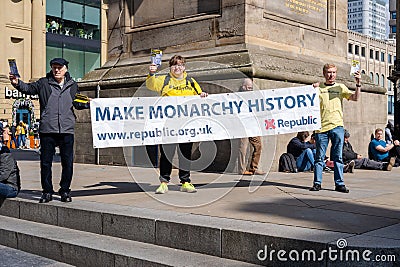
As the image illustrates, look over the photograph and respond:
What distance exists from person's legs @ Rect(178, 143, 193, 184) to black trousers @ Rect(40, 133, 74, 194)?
5.05 feet

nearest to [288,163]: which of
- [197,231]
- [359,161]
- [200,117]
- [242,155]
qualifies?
[242,155]

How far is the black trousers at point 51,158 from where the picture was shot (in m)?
7.10

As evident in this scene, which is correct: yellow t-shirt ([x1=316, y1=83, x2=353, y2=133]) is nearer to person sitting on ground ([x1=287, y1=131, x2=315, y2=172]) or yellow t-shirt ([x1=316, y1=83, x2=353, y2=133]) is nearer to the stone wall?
the stone wall

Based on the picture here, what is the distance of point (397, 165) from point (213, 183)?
5.95 m

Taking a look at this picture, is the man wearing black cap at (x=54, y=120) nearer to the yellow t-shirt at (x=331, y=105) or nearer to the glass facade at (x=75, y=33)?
the yellow t-shirt at (x=331, y=105)

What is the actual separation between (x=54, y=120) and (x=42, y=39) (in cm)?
4280

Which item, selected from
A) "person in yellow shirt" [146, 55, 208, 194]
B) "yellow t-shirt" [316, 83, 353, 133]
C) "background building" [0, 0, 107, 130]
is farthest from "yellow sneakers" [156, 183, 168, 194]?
"background building" [0, 0, 107, 130]

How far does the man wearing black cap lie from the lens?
7.13m

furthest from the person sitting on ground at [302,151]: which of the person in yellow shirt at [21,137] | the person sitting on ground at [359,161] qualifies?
the person in yellow shirt at [21,137]

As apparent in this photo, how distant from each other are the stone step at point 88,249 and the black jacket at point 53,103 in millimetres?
1286

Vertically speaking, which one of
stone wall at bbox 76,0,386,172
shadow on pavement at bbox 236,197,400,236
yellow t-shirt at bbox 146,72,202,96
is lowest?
shadow on pavement at bbox 236,197,400,236

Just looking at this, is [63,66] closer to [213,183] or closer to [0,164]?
[0,164]

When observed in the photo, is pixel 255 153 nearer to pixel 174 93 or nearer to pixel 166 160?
pixel 166 160

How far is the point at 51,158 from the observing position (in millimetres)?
7234
